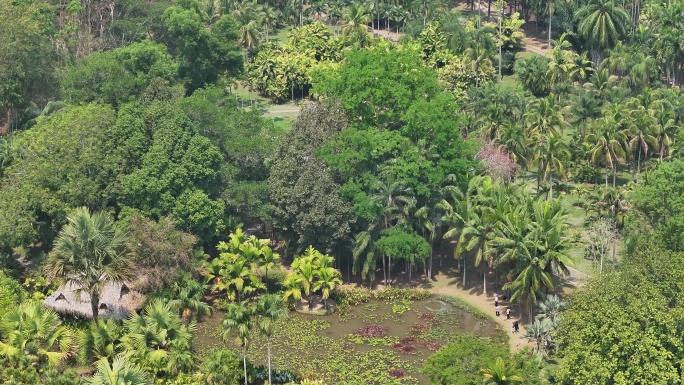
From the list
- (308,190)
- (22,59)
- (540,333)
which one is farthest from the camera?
(22,59)

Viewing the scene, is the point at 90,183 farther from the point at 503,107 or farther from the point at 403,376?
the point at 503,107

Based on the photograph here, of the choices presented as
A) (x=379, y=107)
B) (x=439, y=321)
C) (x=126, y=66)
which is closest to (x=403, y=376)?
(x=439, y=321)

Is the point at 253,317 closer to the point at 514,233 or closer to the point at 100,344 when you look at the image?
the point at 100,344

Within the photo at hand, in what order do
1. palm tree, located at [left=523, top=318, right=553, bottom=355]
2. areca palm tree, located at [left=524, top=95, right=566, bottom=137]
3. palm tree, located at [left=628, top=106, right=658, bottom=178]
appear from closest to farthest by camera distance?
palm tree, located at [left=523, top=318, right=553, bottom=355], areca palm tree, located at [left=524, top=95, right=566, bottom=137], palm tree, located at [left=628, top=106, right=658, bottom=178]

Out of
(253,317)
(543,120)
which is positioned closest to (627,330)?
(253,317)

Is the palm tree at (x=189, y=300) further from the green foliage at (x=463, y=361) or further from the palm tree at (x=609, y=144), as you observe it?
the palm tree at (x=609, y=144)

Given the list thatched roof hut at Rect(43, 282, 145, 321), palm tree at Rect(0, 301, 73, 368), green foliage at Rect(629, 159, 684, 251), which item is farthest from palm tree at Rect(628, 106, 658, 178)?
palm tree at Rect(0, 301, 73, 368)

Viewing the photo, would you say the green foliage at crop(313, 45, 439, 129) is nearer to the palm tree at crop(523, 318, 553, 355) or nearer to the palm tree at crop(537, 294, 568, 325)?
the palm tree at crop(537, 294, 568, 325)
